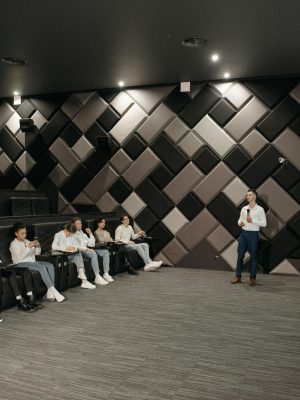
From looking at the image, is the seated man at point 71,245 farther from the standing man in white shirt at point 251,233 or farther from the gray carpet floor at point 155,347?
the standing man in white shirt at point 251,233

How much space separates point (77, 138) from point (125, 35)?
3131mm

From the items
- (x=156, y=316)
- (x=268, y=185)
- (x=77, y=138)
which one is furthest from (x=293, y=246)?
(x=77, y=138)

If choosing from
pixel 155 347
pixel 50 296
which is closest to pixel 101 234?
pixel 50 296

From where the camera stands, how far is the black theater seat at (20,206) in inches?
255

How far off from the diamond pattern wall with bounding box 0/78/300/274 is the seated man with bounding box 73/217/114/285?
1.53m

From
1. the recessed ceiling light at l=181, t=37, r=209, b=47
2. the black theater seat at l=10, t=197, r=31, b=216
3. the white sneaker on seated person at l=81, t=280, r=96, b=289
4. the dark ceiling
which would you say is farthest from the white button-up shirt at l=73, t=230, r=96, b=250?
the recessed ceiling light at l=181, t=37, r=209, b=47

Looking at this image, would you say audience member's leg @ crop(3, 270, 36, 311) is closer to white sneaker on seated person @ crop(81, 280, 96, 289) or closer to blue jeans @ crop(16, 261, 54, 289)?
blue jeans @ crop(16, 261, 54, 289)

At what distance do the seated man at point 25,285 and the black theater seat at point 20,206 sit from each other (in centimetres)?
258

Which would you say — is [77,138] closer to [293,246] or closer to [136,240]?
[136,240]

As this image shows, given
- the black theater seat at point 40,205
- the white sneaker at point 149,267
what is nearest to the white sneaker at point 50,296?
the white sneaker at point 149,267

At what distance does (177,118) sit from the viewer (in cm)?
688

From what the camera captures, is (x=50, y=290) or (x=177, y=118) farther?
(x=177, y=118)

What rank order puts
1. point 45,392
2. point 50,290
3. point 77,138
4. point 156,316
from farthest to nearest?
point 77,138 → point 50,290 → point 156,316 → point 45,392

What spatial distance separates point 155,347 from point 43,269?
1846mm
